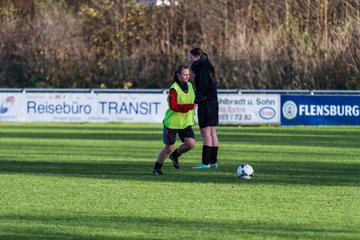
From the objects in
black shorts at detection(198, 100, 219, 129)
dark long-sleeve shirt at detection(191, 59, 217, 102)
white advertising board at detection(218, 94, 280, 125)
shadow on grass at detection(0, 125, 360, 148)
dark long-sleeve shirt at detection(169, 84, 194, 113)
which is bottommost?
shadow on grass at detection(0, 125, 360, 148)

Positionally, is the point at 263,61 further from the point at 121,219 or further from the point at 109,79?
the point at 121,219

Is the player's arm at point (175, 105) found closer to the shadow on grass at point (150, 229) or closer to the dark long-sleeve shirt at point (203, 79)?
the dark long-sleeve shirt at point (203, 79)

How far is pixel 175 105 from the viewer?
56.3 feet

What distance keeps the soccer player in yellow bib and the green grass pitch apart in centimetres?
47

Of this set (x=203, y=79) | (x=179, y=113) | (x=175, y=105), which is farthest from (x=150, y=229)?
(x=203, y=79)

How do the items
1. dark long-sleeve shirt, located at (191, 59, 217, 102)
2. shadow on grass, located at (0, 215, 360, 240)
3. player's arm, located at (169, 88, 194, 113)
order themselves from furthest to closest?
dark long-sleeve shirt, located at (191, 59, 217, 102) < player's arm, located at (169, 88, 194, 113) < shadow on grass, located at (0, 215, 360, 240)

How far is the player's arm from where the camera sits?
675 inches

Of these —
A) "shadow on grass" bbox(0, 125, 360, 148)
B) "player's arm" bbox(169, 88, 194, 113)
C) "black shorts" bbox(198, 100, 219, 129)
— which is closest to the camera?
"player's arm" bbox(169, 88, 194, 113)

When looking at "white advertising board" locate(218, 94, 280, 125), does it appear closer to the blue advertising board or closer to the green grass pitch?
the blue advertising board

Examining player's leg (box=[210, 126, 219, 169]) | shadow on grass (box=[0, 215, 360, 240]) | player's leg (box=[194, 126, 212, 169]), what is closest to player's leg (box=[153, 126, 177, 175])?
player's leg (box=[194, 126, 212, 169])

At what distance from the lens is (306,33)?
52875mm

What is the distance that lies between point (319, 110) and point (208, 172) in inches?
784

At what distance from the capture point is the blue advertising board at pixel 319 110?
37344 mm

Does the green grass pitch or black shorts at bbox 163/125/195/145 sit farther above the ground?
black shorts at bbox 163/125/195/145
